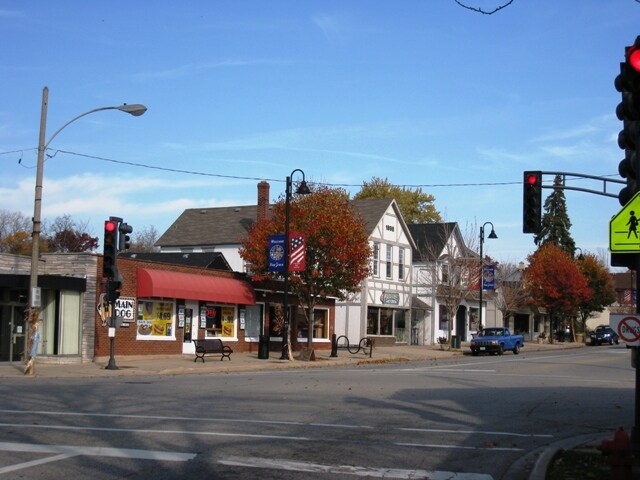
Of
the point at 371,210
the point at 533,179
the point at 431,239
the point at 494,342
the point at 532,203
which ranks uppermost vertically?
the point at 371,210

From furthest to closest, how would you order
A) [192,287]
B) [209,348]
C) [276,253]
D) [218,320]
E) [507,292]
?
[507,292] < [218,320] < [276,253] < [192,287] < [209,348]

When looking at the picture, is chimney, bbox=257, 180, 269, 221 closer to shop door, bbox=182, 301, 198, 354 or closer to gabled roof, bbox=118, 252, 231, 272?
gabled roof, bbox=118, 252, 231, 272

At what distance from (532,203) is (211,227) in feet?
107

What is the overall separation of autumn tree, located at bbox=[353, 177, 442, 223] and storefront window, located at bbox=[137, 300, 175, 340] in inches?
1913

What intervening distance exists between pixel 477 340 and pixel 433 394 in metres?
27.9

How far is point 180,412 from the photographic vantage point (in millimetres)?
15219

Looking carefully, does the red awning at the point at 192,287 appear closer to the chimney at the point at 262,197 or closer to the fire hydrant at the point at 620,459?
the chimney at the point at 262,197

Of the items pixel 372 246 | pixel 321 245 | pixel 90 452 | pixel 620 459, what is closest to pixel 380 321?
pixel 372 246

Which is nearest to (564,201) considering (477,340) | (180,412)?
(477,340)

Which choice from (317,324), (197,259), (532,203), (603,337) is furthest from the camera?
(603,337)

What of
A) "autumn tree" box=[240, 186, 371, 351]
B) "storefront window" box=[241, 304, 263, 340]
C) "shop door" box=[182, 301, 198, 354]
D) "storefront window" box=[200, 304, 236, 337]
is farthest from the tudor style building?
"shop door" box=[182, 301, 198, 354]

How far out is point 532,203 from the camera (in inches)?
920

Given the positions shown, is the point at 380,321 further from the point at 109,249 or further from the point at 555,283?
the point at 109,249

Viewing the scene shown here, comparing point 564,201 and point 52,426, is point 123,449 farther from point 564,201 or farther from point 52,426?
point 564,201
